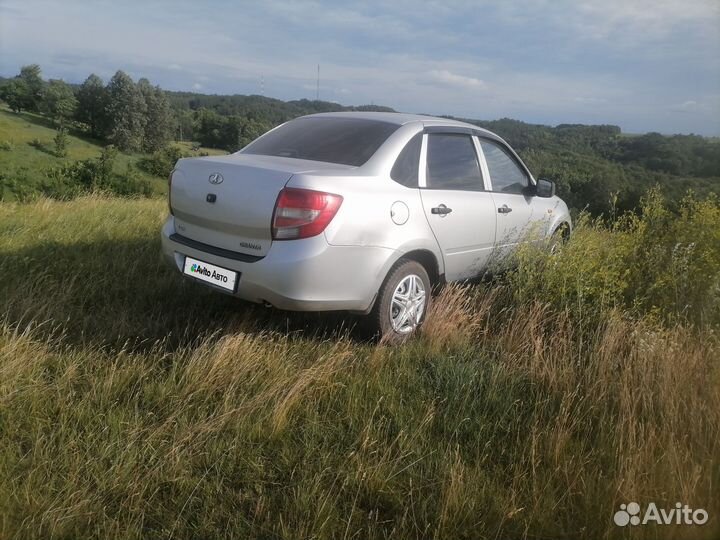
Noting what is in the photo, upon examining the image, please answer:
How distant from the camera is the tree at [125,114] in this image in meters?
71.5

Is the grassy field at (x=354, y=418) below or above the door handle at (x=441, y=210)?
below

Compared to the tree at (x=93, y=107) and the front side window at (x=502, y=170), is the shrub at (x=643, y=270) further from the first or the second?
the tree at (x=93, y=107)

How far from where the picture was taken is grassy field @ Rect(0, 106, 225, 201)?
2125 inches

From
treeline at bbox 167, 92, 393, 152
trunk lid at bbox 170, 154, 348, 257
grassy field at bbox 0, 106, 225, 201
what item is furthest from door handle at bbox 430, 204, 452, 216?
grassy field at bbox 0, 106, 225, 201

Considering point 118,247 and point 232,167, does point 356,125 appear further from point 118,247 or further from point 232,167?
point 118,247

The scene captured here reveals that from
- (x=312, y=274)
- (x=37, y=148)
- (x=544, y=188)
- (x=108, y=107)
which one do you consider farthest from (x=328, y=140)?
(x=108, y=107)

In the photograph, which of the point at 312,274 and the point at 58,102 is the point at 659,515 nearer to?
the point at 312,274

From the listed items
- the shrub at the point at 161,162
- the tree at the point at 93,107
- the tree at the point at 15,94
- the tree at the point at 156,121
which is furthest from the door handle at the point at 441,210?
the tree at the point at 15,94

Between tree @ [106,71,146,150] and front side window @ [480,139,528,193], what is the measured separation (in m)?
76.0

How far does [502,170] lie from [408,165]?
145 cm

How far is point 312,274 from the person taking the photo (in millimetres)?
2943

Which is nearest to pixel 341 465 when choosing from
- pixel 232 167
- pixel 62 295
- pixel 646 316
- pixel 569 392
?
pixel 569 392

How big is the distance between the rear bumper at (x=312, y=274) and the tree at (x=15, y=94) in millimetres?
93498

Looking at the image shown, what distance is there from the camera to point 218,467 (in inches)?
85.4
